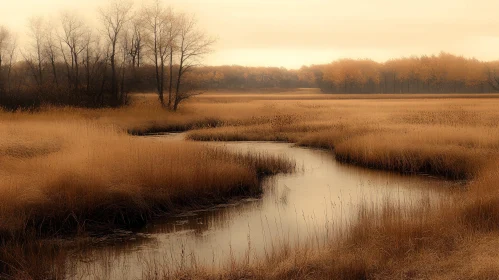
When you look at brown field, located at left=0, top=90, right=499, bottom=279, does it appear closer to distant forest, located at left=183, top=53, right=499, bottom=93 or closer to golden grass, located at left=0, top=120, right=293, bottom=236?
golden grass, located at left=0, top=120, right=293, bottom=236

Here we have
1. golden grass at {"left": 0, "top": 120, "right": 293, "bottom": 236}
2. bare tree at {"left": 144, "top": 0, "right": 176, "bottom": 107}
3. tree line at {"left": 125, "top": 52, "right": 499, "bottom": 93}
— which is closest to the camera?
golden grass at {"left": 0, "top": 120, "right": 293, "bottom": 236}

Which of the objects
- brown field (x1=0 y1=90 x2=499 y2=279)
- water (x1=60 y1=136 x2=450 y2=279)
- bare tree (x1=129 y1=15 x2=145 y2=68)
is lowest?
water (x1=60 y1=136 x2=450 y2=279)

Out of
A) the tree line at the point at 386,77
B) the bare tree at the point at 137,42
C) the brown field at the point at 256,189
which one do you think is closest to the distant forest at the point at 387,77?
the tree line at the point at 386,77

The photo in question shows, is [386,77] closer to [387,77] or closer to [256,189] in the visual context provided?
[387,77]

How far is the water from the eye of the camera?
759cm

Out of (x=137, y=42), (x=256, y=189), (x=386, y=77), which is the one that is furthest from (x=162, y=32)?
(x=386, y=77)

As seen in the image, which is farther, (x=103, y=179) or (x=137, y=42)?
(x=137, y=42)

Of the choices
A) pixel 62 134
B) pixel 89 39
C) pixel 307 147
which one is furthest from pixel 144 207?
pixel 89 39

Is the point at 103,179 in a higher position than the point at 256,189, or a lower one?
higher

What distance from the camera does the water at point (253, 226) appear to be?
7590mm

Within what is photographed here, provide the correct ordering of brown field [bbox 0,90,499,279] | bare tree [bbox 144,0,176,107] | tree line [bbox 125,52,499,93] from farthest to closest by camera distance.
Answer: tree line [bbox 125,52,499,93]
bare tree [bbox 144,0,176,107]
brown field [bbox 0,90,499,279]

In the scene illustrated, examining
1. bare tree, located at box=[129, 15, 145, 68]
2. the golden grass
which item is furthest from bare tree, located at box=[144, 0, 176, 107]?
the golden grass

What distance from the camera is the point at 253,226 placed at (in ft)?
31.6

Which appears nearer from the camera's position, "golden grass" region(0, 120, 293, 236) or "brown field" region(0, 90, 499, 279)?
"brown field" region(0, 90, 499, 279)
